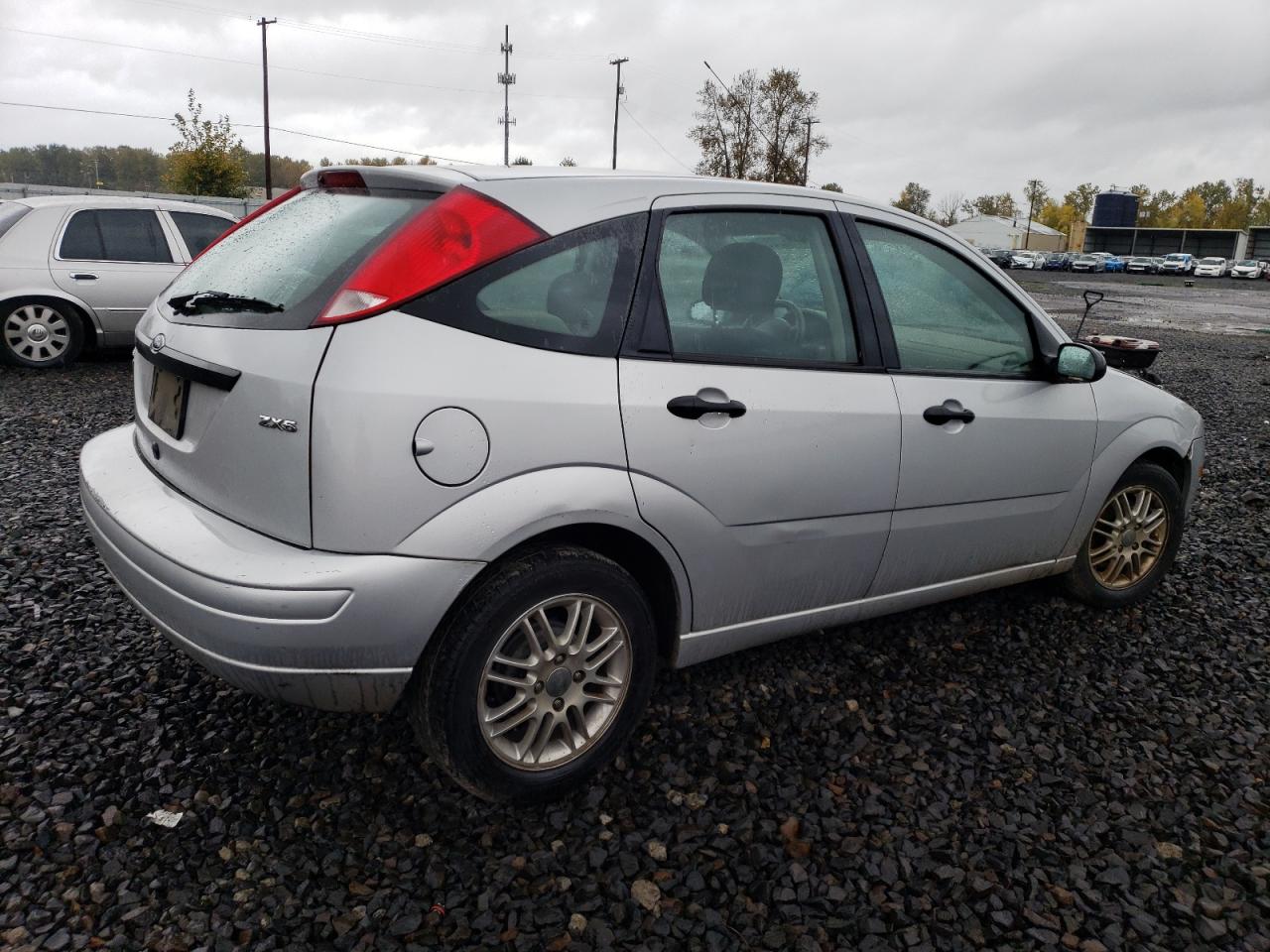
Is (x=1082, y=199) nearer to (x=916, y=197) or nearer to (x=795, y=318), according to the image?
(x=916, y=197)

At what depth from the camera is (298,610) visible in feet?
7.09

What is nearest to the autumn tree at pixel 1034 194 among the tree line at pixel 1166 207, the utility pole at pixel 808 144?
the tree line at pixel 1166 207

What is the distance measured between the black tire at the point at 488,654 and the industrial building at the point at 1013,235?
121685 millimetres

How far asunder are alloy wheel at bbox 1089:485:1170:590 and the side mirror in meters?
0.71

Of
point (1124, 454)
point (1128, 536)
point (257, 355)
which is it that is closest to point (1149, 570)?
point (1128, 536)

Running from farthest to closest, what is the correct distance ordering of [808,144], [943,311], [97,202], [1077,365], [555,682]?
[808,144], [97,202], [1077,365], [943,311], [555,682]

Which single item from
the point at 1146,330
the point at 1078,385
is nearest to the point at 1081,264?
the point at 1146,330

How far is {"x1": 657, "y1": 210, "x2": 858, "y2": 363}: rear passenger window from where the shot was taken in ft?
8.75

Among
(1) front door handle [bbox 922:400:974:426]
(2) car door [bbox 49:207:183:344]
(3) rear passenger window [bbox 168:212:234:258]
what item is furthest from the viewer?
(3) rear passenger window [bbox 168:212:234:258]

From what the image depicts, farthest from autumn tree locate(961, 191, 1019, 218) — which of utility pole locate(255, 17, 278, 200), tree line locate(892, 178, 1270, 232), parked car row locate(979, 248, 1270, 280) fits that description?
utility pole locate(255, 17, 278, 200)

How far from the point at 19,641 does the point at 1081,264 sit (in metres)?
74.8

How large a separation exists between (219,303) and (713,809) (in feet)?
6.42

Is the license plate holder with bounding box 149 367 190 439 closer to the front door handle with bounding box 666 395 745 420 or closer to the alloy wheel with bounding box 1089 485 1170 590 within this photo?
the front door handle with bounding box 666 395 745 420

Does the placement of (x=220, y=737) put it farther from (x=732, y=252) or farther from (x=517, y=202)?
(x=732, y=252)
